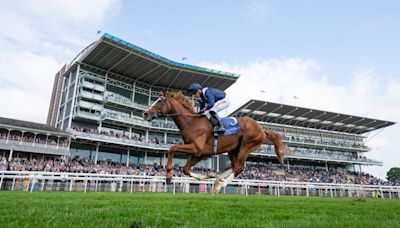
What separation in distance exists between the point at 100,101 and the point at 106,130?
442cm

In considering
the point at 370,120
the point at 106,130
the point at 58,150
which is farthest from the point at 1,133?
the point at 370,120

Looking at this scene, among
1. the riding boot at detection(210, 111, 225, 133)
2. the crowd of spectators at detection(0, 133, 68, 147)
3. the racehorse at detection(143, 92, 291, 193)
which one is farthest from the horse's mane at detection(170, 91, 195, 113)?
the crowd of spectators at detection(0, 133, 68, 147)

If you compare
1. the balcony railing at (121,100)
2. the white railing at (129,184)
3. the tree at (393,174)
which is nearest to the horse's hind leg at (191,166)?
the white railing at (129,184)

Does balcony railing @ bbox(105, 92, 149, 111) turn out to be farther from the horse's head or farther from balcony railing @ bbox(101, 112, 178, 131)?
the horse's head

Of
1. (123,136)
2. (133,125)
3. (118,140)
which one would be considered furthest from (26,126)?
(133,125)

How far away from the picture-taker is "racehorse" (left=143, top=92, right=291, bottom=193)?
234 inches

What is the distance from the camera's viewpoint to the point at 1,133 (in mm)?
35344

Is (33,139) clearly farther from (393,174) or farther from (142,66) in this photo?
(393,174)

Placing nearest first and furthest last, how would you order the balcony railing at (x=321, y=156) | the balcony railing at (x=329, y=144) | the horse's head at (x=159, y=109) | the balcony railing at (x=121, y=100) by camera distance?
1. the horse's head at (x=159, y=109)
2. the balcony railing at (x=121, y=100)
3. the balcony railing at (x=321, y=156)
4. the balcony railing at (x=329, y=144)

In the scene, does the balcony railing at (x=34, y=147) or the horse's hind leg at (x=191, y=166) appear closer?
the horse's hind leg at (x=191, y=166)

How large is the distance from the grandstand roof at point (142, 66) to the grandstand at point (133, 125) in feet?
0.43

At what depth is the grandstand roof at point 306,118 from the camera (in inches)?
2116

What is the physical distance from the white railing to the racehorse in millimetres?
12990

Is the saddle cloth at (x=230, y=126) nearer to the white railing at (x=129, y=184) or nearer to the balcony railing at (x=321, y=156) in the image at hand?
the white railing at (x=129, y=184)
